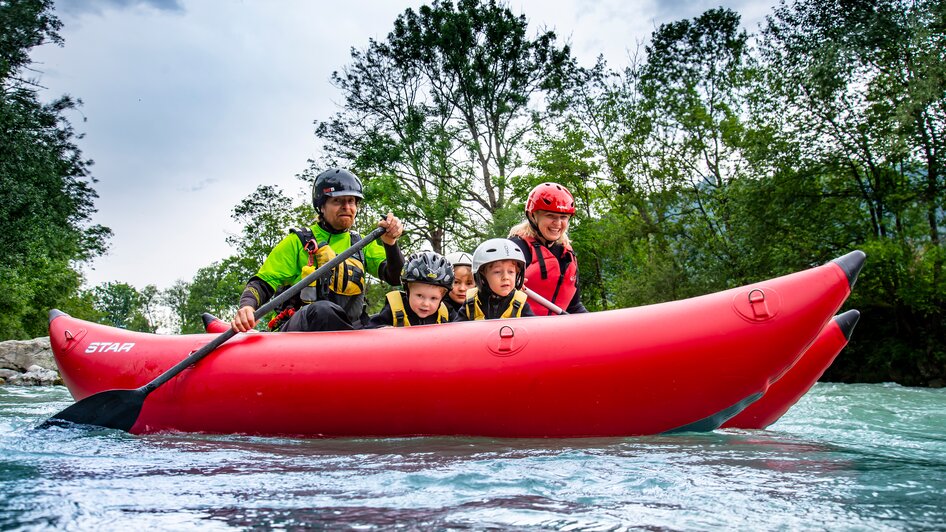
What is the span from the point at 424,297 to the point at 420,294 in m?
0.03

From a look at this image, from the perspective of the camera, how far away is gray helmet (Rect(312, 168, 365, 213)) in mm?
4469

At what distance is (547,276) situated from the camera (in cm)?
476

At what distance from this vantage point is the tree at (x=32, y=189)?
1596cm

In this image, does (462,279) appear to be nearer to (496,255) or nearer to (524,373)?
(496,255)

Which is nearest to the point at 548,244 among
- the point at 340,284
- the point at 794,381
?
the point at 340,284

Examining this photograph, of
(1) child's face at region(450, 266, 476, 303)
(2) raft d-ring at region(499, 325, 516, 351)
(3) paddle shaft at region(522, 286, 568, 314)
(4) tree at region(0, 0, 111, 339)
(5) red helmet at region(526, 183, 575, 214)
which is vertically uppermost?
(4) tree at region(0, 0, 111, 339)

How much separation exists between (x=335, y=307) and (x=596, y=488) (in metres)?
2.29

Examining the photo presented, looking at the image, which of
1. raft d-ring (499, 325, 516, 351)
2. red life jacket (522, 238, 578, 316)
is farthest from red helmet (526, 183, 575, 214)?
raft d-ring (499, 325, 516, 351)

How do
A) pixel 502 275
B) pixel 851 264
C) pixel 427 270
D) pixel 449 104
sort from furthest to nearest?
1. pixel 449 104
2. pixel 502 275
3. pixel 427 270
4. pixel 851 264

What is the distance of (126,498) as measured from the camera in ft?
7.12

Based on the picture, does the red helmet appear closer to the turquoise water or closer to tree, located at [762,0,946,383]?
the turquoise water

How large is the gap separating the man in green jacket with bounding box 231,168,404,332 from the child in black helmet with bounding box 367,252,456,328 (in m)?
0.29

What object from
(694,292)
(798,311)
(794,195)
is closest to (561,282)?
(798,311)

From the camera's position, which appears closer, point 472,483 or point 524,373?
point 472,483
